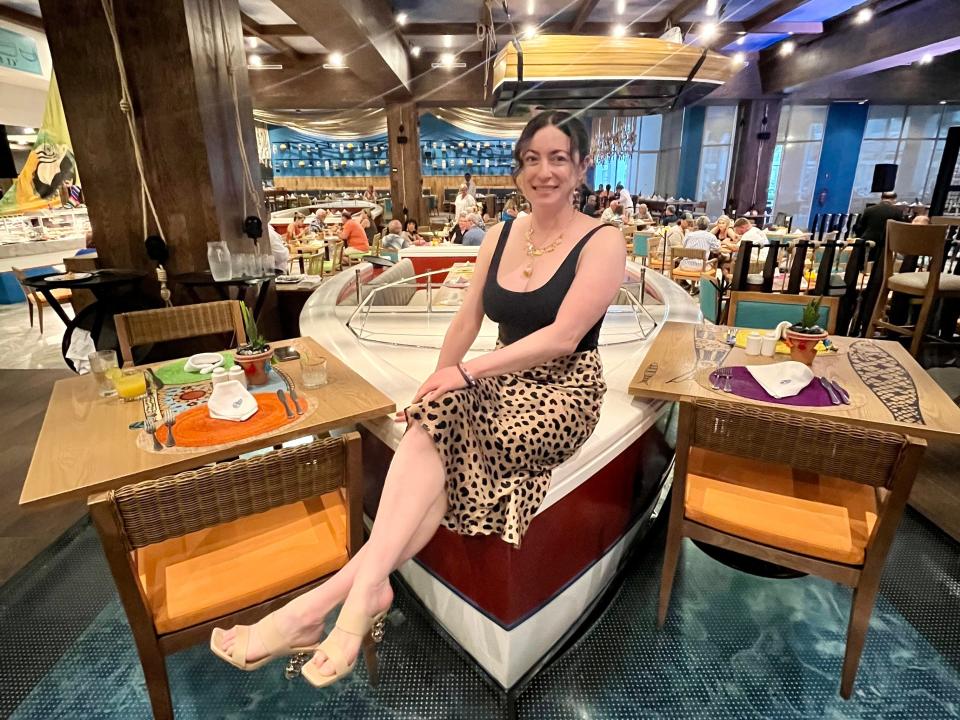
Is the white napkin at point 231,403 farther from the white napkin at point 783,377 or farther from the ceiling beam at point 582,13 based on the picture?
the ceiling beam at point 582,13

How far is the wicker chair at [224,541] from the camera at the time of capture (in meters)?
1.08

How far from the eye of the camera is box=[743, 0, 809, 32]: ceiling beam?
19.5 ft

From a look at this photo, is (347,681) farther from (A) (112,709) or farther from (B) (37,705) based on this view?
(B) (37,705)

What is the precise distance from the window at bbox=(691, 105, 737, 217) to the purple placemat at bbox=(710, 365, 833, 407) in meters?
12.3

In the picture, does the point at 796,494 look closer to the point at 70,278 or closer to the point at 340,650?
the point at 340,650

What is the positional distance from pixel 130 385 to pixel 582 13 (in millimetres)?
6526

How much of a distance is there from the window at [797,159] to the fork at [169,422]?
1299 centimetres

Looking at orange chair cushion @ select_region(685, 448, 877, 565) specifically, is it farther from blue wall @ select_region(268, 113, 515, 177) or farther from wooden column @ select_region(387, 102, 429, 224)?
blue wall @ select_region(268, 113, 515, 177)

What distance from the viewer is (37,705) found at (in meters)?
1.57

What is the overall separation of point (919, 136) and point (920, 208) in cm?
299

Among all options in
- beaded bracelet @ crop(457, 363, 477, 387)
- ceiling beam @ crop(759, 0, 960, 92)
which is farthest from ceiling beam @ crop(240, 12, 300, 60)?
ceiling beam @ crop(759, 0, 960, 92)

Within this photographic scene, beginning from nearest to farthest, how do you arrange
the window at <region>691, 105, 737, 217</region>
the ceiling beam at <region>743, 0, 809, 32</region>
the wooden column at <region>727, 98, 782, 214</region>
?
the ceiling beam at <region>743, 0, 809, 32</region>
the wooden column at <region>727, 98, 782, 214</region>
the window at <region>691, 105, 737, 217</region>

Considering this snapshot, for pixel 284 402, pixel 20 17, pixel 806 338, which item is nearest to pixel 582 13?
pixel 806 338

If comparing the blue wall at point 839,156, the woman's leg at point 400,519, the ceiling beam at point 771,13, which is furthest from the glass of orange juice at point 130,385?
the blue wall at point 839,156
